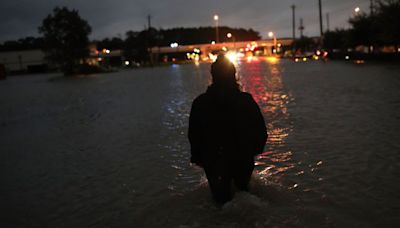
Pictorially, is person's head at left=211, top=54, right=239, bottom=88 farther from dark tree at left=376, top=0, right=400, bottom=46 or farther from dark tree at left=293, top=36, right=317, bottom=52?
dark tree at left=293, top=36, right=317, bottom=52

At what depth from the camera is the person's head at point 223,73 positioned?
5000mm

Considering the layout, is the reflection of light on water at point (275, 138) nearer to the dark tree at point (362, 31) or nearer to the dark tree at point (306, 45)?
the dark tree at point (362, 31)

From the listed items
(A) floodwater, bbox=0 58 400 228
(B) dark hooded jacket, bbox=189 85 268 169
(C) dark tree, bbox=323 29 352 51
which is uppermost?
(C) dark tree, bbox=323 29 352 51

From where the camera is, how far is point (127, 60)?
4596 inches

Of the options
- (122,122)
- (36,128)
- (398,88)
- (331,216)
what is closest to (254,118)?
(331,216)

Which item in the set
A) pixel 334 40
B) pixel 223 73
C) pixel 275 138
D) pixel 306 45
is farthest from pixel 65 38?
pixel 223 73

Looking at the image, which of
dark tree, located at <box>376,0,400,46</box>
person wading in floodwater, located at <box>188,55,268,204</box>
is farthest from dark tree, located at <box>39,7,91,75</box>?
person wading in floodwater, located at <box>188,55,268,204</box>

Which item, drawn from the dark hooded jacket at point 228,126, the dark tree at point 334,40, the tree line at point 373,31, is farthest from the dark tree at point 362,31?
the dark hooded jacket at point 228,126

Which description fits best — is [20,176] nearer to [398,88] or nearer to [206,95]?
[206,95]

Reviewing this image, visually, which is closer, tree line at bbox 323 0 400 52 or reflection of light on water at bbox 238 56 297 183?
reflection of light on water at bbox 238 56 297 183

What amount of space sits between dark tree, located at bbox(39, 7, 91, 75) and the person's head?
7353 cm

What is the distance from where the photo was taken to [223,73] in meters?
5.00

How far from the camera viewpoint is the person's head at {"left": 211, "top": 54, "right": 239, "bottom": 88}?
500 centimetres

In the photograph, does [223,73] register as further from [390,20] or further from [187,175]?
[390,20]
